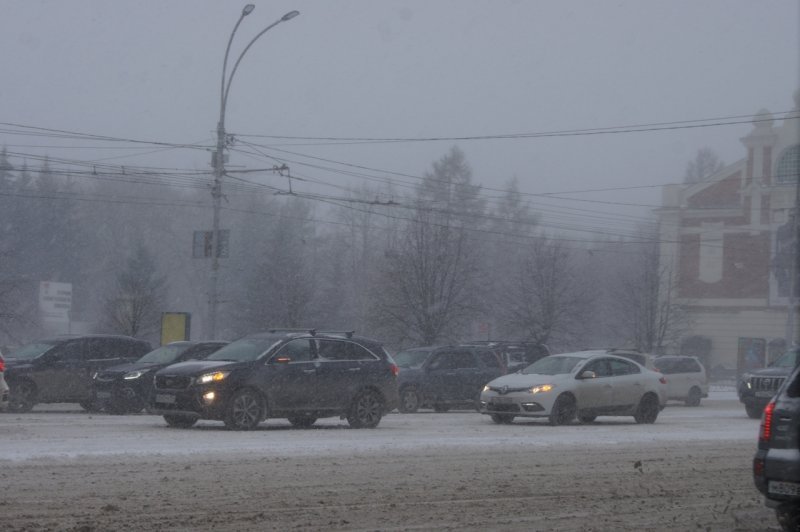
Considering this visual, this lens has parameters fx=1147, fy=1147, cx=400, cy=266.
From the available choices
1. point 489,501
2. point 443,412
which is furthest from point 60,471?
point 443,412

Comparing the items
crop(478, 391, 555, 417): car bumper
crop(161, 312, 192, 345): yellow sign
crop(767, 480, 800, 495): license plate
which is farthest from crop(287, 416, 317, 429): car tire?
crop(161, 312, 192, 345): yellow sign

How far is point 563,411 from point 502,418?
4.03ft

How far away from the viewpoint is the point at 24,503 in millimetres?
9797

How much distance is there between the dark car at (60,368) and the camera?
77.4ft

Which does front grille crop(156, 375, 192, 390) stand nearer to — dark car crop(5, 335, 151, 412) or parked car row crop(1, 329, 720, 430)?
parked car row crop(1, 329, 720, 430)

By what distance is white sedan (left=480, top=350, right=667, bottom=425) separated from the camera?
21.5 m

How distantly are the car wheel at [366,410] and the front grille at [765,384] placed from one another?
10.3m

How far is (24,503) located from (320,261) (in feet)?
223

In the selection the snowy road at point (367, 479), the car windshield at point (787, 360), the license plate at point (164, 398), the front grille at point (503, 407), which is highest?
the car windshield at point (787, 360)

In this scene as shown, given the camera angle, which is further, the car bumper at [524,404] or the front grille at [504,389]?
the front grille at [504,389]

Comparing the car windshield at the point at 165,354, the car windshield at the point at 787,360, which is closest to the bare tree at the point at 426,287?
the car windshield at the point at 787,360

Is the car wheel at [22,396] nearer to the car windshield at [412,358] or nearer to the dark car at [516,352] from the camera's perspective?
the car windshield at [412,358]

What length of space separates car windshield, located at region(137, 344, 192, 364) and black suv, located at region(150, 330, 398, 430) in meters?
4.23

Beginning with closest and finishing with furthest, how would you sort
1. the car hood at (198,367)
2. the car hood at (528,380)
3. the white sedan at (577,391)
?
the car hood at (198,367), the white sedan at (577,391), the car hood at (528,380)
